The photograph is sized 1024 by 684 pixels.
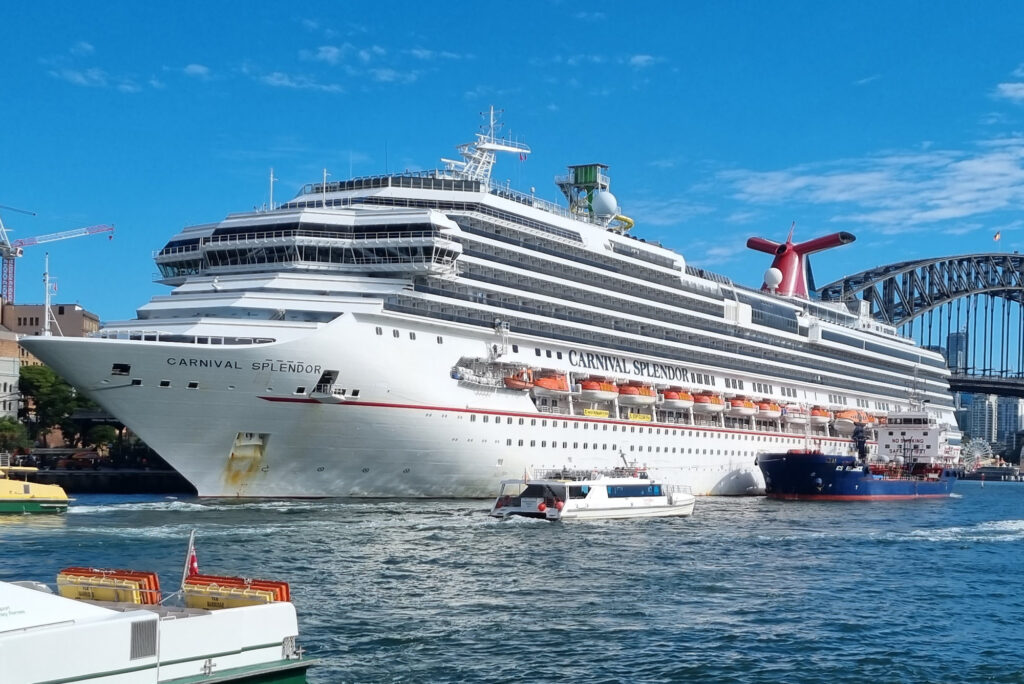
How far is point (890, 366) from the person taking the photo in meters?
98.7

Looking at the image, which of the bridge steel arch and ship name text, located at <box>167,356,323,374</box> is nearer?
ship name text, located at <box>167,356,323,374</box>

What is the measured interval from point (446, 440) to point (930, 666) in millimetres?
29955

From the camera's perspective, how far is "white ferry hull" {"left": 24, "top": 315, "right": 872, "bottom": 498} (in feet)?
142

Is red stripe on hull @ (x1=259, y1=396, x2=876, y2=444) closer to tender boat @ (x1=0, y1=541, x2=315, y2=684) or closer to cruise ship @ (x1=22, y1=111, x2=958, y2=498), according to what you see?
cruise ship @ (x1=22, y1=111, x2=958, y2=498)

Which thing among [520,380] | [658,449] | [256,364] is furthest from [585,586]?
[658,449]

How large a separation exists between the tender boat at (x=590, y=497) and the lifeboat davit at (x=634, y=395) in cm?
713

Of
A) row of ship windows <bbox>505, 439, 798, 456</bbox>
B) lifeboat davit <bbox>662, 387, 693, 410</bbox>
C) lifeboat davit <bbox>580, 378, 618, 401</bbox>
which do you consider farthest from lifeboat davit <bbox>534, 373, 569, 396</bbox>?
lifeboat davit <bbox>662, 387, 693, 410</bbox>

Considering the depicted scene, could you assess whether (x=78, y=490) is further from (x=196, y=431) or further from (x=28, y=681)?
(x=28, y=681)

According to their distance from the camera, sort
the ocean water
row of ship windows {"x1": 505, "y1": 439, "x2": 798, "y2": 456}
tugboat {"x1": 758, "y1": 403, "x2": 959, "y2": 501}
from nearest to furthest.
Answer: the ocean water, row of ship windows {"x1": 505, "y1": 439, "x2": 798, "y2": 456}, tugboat {"x1": 758, "y1": 403, "x2": 959, "y2": 501}

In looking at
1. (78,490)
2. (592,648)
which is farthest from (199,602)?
(78,490)

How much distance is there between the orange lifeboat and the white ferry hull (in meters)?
0.49

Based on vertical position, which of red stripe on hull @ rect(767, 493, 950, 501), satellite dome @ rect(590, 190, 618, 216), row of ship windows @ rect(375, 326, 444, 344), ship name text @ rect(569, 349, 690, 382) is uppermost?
satellite dome @ rect(590, 190, 618, 216)

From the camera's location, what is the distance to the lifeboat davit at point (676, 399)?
65438 millimetres

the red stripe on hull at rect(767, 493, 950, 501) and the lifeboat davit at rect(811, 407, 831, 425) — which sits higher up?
the lifeboat davit at rect(811, 407, 831, 425)
